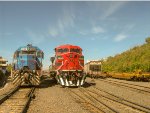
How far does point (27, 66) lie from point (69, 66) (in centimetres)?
351

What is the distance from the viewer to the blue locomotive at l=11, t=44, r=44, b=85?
61.1 ft

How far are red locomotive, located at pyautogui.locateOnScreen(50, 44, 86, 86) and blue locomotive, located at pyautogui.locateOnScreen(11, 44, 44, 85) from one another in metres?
1.69

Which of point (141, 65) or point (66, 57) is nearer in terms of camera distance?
point (66, 57)

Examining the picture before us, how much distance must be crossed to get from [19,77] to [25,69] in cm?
80

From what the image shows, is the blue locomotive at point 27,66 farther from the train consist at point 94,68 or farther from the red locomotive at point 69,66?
the train consist at point 94,68

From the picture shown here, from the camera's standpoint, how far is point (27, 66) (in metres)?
19.0

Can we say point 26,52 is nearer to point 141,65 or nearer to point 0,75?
point 0,75

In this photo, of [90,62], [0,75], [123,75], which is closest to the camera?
[0,75]

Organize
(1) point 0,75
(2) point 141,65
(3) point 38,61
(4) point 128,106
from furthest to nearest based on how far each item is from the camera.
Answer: (2) point 141,65, (1) point 0,75, (3) point 38,61, (4) point 128,106

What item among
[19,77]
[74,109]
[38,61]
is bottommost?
[74,109]

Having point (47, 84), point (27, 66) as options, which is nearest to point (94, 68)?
point (47, 84)

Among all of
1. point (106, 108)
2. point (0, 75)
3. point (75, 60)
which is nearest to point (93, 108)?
point (106, 108)

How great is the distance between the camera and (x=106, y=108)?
9.62m

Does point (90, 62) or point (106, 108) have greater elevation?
point (90, 62)
